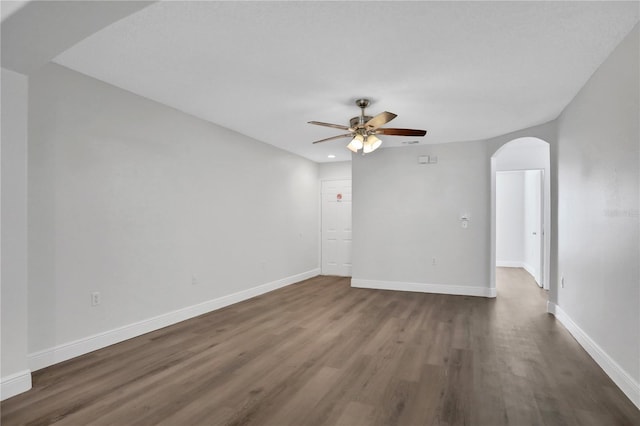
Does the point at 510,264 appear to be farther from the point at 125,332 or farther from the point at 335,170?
the point at 125,332

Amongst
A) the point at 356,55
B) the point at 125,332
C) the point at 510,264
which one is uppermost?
the point at 356,55

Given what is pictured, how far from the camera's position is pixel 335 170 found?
8008mm

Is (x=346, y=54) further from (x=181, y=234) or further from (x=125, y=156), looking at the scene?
(x=181, y=234)

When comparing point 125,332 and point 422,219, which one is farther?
point 422,219

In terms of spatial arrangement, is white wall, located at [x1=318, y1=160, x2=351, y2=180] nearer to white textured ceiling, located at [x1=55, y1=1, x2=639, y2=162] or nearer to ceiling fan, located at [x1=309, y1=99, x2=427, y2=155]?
white textured ceiling, located at [x1=55, y1=1, x2=639, y2=162]

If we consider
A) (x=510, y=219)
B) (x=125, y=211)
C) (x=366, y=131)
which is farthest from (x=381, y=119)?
(x=510, y=219)

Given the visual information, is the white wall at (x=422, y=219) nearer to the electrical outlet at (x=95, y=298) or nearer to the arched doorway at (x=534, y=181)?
the arched doorway at (x=534, y=181)

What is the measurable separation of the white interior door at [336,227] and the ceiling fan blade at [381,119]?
4.15 m

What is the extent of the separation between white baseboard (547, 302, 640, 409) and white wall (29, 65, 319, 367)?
14.2 ft

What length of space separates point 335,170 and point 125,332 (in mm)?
5445

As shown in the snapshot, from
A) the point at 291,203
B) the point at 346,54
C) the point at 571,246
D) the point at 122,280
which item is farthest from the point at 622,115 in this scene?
the point at 291,203

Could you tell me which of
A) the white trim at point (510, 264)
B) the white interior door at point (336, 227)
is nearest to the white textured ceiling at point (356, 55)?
the white interior door at point (336, 227)

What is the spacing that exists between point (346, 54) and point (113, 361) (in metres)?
3.32

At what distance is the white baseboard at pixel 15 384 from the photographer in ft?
8.07
